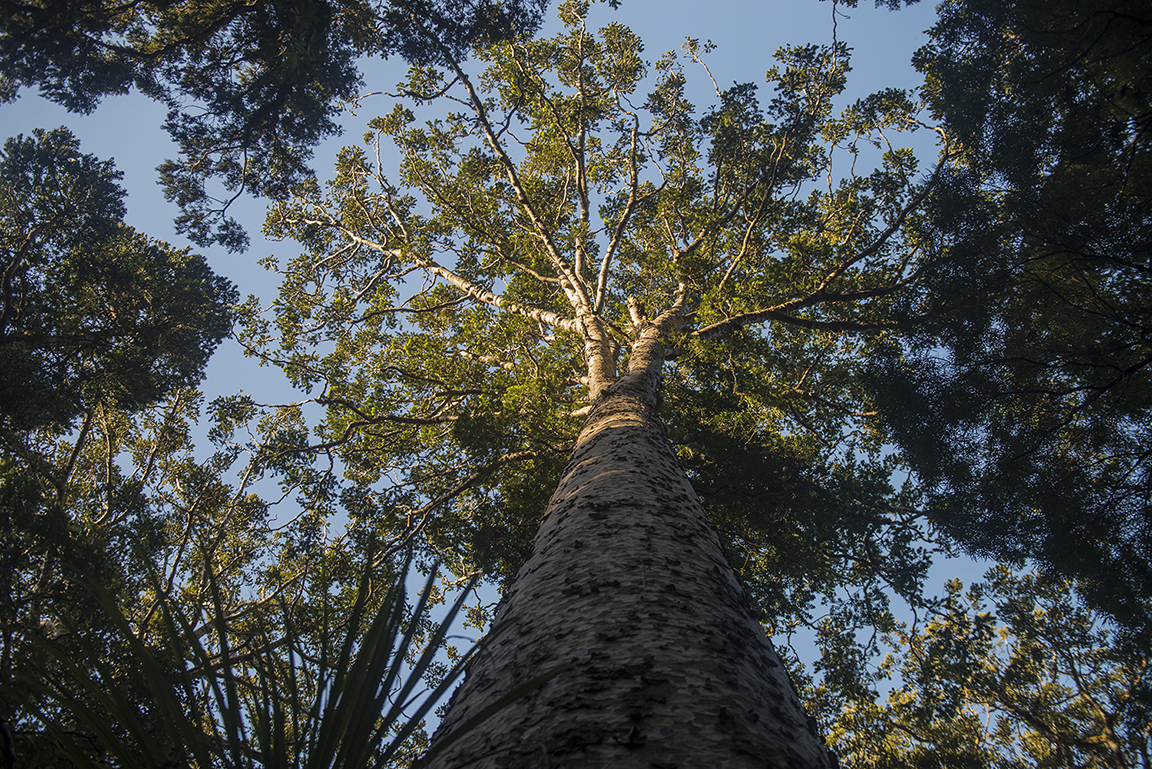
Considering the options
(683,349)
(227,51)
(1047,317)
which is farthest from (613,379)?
(227,51)

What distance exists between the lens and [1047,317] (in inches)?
200

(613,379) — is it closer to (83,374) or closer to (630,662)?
(630,662)

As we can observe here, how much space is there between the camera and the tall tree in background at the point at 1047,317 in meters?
4.30

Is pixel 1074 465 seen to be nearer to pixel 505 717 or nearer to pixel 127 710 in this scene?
pixel 505 717

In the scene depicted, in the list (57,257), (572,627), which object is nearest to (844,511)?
(572,627)

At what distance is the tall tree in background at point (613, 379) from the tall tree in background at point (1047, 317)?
1.27 m

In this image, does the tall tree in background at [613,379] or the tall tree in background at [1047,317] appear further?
A: the tall tree in background at [1047,317]

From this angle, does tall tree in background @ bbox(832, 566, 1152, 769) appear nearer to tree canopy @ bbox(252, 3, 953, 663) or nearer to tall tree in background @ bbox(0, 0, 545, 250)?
tree canopy @ bbox(252, 3, 953, 663)

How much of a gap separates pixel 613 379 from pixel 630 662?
187 inches

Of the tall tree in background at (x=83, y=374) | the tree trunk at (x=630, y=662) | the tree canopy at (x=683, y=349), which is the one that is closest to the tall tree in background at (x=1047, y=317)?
the tree canopy at (x=683, y=349)

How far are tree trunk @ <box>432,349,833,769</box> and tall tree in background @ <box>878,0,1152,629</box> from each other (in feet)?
13.3

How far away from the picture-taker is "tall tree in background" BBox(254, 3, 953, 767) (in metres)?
1.38

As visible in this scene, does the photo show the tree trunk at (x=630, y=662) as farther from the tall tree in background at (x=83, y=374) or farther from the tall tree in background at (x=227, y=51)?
the tall tree in background at (x=227, y=51)

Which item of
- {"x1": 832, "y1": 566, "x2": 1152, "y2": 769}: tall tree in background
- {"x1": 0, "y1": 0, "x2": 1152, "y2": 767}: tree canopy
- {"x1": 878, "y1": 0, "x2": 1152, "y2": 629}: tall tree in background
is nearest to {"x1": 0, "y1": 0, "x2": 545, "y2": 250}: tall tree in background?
{"x1": 0, "y1": 0, "x2": 1152, "y2": 767}: tree canopy
